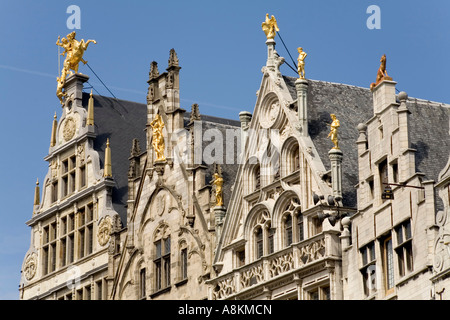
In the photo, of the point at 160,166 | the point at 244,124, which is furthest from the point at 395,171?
the point at 160,166

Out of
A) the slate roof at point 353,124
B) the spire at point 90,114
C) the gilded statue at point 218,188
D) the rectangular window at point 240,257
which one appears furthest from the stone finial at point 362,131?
the spire at point 90,114

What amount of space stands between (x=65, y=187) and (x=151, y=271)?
1201cm

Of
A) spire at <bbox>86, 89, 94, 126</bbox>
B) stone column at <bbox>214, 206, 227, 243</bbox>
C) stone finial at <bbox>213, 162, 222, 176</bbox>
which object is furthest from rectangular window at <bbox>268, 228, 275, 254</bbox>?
spire at <bbox>86, 89, 94, 126</bbox>

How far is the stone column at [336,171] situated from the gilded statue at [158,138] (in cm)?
1413

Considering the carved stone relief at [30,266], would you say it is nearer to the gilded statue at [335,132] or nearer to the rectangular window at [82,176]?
the rectangular window at [82,176]

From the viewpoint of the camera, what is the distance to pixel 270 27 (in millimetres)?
67188

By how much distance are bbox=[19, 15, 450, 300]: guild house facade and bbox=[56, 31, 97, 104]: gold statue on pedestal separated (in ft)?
0.33

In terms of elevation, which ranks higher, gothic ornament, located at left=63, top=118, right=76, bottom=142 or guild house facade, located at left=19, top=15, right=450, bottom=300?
gothic ornament, located at left=63, top=118, right=76, bottom=142

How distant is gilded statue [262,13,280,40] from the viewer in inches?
2638

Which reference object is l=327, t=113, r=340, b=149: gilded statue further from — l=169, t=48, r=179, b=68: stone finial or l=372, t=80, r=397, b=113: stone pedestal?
l=169, t=48, r=179, b=68: stone finial

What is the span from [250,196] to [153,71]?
1222 cm

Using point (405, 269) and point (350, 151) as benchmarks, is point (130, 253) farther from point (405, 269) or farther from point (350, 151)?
point (405, 269)

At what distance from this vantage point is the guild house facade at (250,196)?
56.2 meters

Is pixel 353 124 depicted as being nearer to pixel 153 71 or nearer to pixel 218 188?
pixel 218 188
